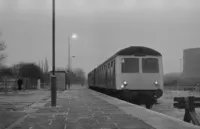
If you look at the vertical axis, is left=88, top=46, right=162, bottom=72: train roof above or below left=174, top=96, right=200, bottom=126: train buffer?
above

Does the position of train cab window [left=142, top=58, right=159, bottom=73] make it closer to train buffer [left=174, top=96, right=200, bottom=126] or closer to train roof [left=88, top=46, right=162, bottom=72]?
train roof [left=88, top=46, right=162, bottom=72]

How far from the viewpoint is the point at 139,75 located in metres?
20.5

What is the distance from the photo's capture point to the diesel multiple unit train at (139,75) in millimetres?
20078

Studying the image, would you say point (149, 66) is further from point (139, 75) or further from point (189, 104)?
point (189, 104)

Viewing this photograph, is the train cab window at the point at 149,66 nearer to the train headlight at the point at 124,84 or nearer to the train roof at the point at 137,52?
the train roof at the point at 137,52

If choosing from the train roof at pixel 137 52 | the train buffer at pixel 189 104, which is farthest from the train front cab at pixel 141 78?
the train buffer at pixel 189 104

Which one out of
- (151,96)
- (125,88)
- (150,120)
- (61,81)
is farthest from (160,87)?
(61,81)

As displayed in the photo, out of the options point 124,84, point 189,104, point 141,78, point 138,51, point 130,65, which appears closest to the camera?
point 189,104

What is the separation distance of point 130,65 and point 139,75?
90 centimetres

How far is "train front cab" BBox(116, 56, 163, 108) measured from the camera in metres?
20.0

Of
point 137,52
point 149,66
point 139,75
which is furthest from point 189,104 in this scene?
point 137,52

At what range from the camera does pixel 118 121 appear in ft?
→ 34.2

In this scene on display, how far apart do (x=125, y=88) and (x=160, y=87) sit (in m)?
2.24

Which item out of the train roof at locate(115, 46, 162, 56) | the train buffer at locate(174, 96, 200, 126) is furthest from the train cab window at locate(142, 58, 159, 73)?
the train buffer at locate(174, 96, 200, 126)
